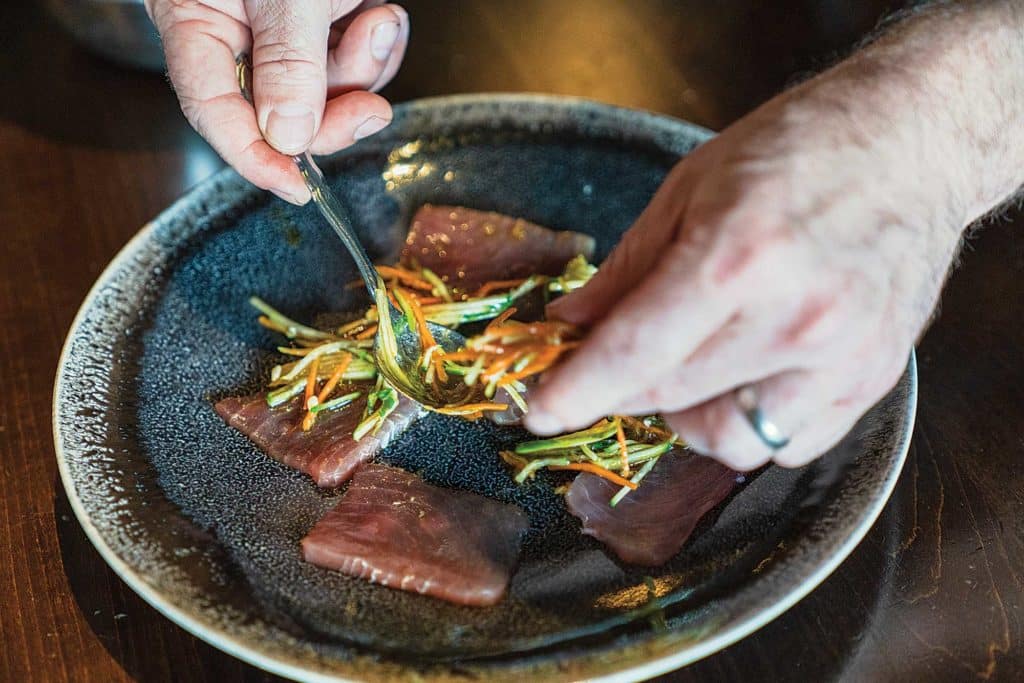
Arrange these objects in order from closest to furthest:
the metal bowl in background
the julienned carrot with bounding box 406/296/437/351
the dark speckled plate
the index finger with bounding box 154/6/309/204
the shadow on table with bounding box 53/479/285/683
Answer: the dark speckled plate < the shadow on table with bounding box 53/479/285/683 < the index finger with bounding box 154/6/309/204 < the julienned carrot with bounding box 406/296/437/351 < the metal bowl in background

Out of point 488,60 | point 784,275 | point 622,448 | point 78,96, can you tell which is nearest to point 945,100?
point 784,275

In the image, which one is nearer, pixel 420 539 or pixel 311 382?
pixel 420 539

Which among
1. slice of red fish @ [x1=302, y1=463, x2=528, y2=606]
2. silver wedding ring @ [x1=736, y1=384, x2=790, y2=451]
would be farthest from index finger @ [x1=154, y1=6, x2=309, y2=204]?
silver wedding ring @ [x1=736, y1=384, x2=790, y2=451]

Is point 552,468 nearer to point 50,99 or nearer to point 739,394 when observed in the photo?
point 739,394

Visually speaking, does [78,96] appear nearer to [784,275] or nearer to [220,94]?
[220,94]

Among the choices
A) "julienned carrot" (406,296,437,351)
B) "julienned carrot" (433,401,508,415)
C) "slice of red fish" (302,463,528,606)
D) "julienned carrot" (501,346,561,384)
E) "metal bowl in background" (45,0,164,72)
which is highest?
"metal bowl in background" (45,0,164,72)

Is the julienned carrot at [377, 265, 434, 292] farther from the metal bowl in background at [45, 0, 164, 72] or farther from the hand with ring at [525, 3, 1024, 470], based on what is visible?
the metal bowl in background at [45, 0, 164, 72]
